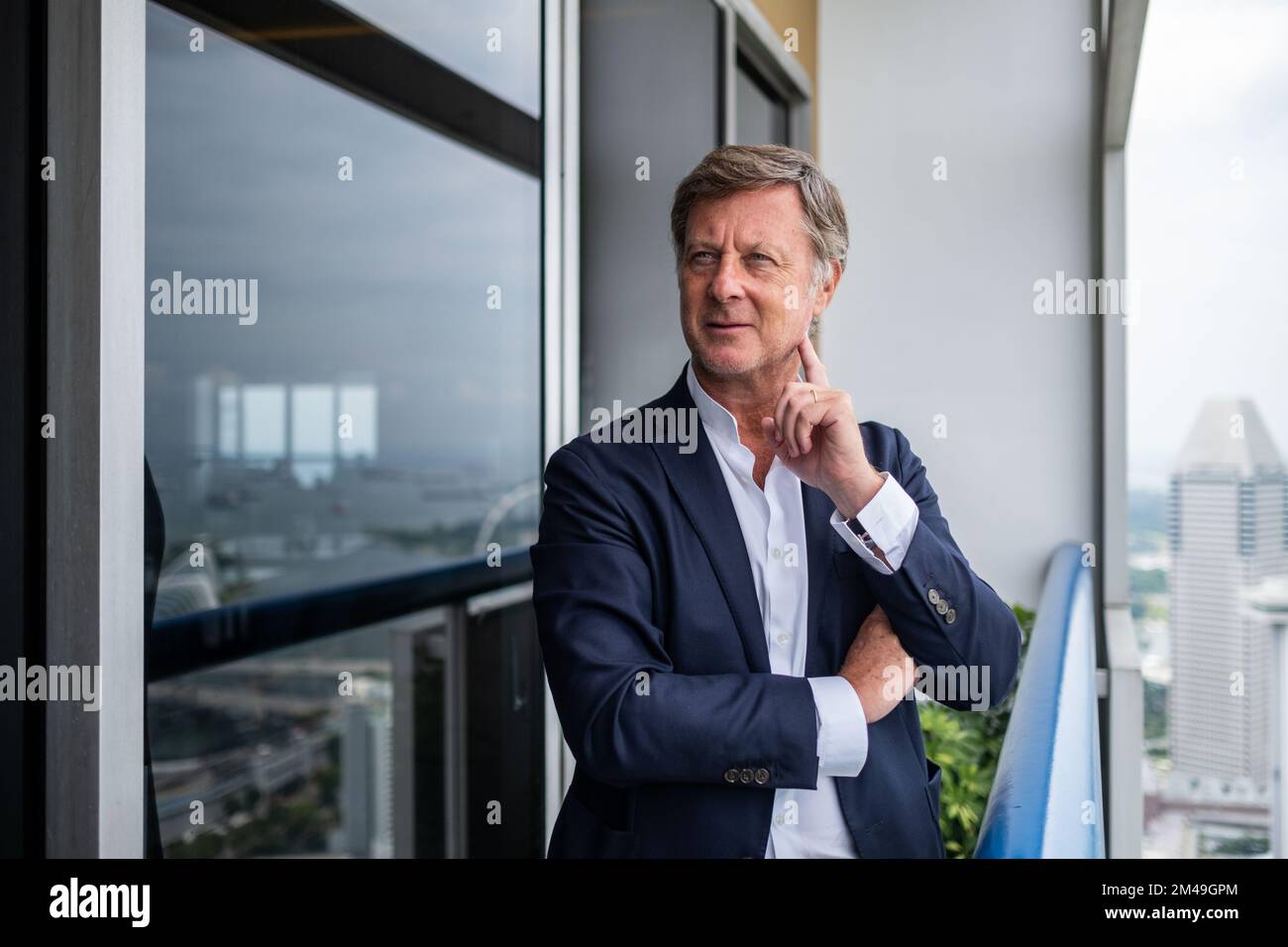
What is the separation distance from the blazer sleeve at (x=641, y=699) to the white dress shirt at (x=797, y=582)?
0.13 ft

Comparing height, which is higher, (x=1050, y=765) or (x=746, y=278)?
(x=746, y=278)

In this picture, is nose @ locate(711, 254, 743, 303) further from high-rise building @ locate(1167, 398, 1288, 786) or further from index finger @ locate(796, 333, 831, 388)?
high-rise building @ locate(1167, 398, 1288, 786)

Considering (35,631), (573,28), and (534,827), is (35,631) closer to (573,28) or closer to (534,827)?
(534,827)

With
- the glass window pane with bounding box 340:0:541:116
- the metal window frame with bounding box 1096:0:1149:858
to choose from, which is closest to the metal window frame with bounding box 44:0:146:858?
the glass window pane with bounding box 340:0:541:116

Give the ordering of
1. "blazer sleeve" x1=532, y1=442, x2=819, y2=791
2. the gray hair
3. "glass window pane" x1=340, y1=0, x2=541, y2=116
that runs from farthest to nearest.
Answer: "glass window pane" x1=340, y1=0, x2=541, y2=116 → the gray hair → "blazer sleeve" x1=532, y1=442, x2=819, y2=791

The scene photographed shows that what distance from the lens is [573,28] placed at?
1750mm

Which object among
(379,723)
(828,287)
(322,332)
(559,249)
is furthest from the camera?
(379,723)

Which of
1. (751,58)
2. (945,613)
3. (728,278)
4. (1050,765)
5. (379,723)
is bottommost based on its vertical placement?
(379,723)

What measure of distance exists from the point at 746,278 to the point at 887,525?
11.7 inches

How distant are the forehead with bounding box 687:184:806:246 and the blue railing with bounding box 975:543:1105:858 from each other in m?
0.56

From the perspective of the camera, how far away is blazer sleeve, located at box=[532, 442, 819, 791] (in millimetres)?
850

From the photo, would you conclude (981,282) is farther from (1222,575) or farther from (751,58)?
(751,58)

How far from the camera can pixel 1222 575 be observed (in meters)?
1.45

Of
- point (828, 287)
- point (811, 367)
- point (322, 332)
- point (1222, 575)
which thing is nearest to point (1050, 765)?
point (811, 367)
